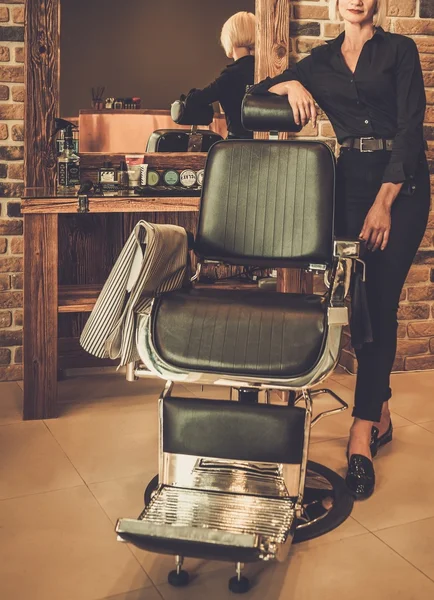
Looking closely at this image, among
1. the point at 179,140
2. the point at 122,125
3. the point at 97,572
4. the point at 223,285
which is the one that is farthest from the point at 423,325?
the point at 97,572

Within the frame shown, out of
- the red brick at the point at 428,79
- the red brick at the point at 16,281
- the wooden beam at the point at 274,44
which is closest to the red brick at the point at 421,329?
the wooden beam at the point at 274,44

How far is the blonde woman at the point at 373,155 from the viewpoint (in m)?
2.38

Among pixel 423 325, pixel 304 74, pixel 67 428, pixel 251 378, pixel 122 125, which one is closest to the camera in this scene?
pixel 251 378

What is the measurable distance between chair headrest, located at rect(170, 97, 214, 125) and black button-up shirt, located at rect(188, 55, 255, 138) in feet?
0.11

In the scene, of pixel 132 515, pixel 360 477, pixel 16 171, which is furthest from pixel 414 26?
pixel 132 515

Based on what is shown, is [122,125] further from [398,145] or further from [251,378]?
[251,378]

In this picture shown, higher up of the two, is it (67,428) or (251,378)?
(251,378)

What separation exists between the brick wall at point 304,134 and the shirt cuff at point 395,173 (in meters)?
1.01

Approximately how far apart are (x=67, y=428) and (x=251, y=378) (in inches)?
46.0

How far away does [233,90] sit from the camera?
10.8ft

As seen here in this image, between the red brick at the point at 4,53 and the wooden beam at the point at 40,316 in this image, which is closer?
the wooden beam at the point at 40,316

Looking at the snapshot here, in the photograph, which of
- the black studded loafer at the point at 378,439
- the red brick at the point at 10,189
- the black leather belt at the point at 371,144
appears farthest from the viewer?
the red brick at the point at 10,189

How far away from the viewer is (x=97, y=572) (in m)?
1.92

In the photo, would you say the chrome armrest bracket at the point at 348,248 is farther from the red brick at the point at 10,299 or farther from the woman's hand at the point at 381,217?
the red brick at the point at 10,299
